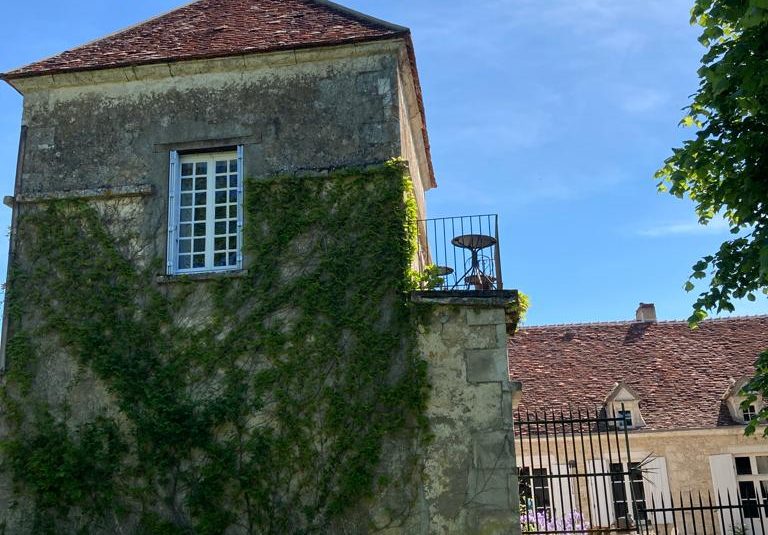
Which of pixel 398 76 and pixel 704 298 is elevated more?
pixel 398 76

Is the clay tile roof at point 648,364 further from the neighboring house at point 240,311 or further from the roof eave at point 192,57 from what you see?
the roof eave at point 192,57

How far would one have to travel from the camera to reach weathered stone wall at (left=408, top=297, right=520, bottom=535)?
7.80 meters

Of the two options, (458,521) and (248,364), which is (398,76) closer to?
(248,364)

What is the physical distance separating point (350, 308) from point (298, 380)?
92 centimetres

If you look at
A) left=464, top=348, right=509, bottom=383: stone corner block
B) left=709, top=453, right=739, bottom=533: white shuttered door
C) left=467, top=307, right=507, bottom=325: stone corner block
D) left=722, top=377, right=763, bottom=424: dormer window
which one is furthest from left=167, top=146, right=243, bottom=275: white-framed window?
left=709, top=453, right=739, bottom=533: white shuttered door

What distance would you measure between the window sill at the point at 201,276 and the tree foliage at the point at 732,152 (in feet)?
15.6

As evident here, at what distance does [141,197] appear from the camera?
930 cm

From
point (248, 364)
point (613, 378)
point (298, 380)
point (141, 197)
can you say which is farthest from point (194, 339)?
point (613, 378)

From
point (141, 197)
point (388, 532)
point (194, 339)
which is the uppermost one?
point (141, 197)

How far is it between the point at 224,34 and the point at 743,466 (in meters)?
14.8

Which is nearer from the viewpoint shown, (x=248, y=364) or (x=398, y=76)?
(x=248, y=364)

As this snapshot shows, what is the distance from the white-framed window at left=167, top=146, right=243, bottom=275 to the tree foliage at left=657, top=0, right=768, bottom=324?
4841 millimetres

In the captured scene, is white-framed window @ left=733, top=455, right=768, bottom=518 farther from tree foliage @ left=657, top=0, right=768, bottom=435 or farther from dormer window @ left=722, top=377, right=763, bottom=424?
tree foliage @ left=657, top=0, right=768, bottom=435

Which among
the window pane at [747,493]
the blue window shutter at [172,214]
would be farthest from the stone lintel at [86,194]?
the window pane at [747,493]
